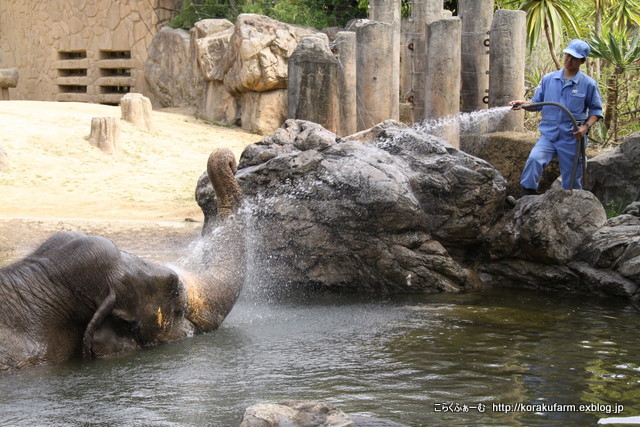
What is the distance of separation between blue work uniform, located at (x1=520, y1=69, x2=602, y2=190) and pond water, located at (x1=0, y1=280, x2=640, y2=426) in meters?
2.06

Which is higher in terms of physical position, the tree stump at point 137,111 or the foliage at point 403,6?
the foliage at point 403,6

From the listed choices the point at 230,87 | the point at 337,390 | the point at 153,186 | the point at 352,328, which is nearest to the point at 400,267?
the point at 352,328

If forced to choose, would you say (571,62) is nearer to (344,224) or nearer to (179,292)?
(344,224)

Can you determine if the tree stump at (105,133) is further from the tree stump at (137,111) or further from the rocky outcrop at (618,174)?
the rocky outcrop at (618,174)

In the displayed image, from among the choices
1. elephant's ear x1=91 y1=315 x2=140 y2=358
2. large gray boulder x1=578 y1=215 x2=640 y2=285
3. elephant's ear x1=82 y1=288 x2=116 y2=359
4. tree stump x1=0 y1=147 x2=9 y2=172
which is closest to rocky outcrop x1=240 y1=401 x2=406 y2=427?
elephant's ear x1=82 y1=288 x2=116 y2=359

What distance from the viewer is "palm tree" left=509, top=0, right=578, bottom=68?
51.2 ft

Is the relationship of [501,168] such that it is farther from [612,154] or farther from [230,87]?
[230,87]

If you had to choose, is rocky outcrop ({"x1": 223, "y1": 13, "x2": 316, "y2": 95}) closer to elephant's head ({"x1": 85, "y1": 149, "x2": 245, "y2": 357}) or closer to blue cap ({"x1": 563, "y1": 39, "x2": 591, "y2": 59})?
blue cap ({"x1": 563, "y1": 39, "x2": 591, "y2": 59})

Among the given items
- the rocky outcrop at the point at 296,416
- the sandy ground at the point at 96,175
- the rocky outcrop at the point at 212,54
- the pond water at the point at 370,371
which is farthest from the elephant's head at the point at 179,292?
the rocky outcrop at the point at 212,54

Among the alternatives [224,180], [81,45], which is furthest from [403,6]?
[224,180]

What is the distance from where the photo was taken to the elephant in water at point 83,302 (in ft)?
15.6

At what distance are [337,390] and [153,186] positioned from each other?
890 centimetres

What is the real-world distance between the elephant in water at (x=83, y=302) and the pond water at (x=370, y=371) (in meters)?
0.12

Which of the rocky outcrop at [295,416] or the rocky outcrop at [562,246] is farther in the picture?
the rocky outcrop at [562,246]
